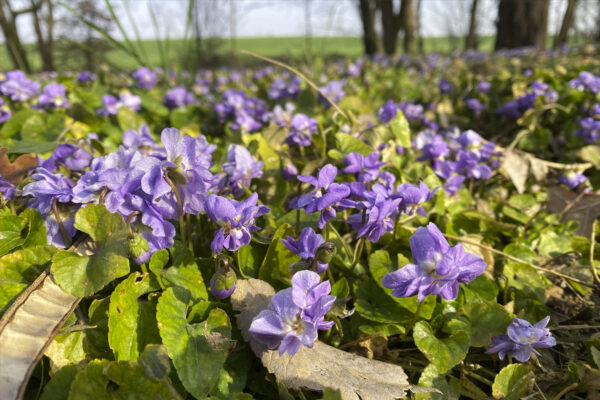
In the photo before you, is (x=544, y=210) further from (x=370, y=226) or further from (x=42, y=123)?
(x=42, y=123)

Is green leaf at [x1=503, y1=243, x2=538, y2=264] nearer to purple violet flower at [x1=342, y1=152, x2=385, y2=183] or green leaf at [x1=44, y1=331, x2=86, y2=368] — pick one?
purple violet flower at [x1=342, y1=152, x2=385, y2=183]

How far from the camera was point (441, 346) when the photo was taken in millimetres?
1472

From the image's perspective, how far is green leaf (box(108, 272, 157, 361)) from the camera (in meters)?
1.29

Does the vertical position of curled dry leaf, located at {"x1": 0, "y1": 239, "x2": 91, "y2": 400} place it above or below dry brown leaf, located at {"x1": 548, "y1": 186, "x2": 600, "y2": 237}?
above

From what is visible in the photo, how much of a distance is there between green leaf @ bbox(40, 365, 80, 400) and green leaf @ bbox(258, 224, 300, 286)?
639 millimetres

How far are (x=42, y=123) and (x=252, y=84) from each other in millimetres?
3833

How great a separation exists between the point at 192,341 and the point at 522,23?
45.2 ft

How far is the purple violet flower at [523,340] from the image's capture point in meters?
1.44

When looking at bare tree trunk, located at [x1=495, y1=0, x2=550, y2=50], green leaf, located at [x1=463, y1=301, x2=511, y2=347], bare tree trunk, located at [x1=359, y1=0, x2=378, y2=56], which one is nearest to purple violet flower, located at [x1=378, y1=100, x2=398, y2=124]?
green leaf, located at [x1=463, y1=301, x2=511, y2=347]

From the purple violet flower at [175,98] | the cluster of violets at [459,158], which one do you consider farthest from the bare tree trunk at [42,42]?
the cluster of violets at [459,158]

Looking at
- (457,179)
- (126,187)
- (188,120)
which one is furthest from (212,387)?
(188,120)

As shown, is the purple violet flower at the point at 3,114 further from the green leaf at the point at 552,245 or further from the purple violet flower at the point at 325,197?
the green leaf at the point at 552,245

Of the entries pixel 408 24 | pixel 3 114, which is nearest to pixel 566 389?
pixel 3 114

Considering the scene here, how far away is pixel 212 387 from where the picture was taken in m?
1.29
